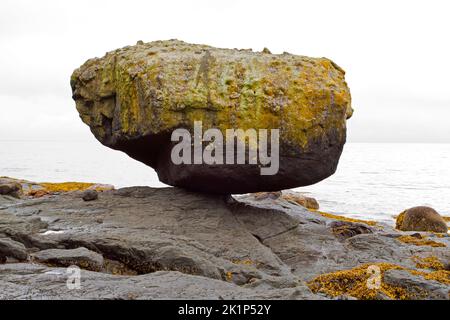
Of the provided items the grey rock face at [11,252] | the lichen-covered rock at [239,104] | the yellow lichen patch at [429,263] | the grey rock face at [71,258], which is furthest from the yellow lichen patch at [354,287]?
the grey rock face at [11,252]

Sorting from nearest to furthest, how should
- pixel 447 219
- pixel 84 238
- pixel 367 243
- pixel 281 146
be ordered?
1. pixel 84 238
2. pixel 281 146
3. pixel 367 243
4. pixel 447 219

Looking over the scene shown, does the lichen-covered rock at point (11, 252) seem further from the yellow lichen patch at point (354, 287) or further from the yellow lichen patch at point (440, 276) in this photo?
the yellow lichen patch at point (440, 276)

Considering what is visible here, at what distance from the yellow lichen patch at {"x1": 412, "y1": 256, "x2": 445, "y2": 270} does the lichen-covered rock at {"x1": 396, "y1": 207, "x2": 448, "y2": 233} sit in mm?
13009

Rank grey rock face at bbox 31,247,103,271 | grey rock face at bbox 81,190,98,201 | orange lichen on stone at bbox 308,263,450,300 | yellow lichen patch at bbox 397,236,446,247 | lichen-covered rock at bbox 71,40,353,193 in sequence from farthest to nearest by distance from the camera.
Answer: yellow lichen patch at bbox 397,236,446,247
grey rock face at bbox 81,190,98,201
lichen-covered rock at bbox 71,40,353,193
grey rock face at bbox 31,247,103,271
orange lichen on stone at bbox 308,263,450,300

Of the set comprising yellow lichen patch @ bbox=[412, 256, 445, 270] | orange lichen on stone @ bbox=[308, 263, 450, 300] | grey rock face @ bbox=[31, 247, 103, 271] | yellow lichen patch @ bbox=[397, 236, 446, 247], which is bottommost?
yellow lichen patch @ bbox=[397, 236, 446, 247]

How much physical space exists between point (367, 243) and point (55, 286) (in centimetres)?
992

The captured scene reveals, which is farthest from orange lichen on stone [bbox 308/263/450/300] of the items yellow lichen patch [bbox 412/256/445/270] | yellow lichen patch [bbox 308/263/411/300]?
yellow lichen patch [bbox 412/256/445/270]

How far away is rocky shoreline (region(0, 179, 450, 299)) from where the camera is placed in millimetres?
8195

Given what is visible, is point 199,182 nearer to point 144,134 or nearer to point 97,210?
point 144,134

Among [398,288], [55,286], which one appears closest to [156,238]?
[55,286]

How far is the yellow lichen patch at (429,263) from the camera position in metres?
13.4

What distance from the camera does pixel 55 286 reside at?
797 cm

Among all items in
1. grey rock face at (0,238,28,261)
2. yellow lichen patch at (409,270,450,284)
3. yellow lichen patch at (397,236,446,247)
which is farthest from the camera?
yellow lichen patch at (397,236,446,247)

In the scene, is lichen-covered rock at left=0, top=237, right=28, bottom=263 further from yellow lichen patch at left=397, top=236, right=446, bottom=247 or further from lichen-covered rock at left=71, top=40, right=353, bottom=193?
yellow lichen patch at left=397, top=236, right=446, bottom=247
